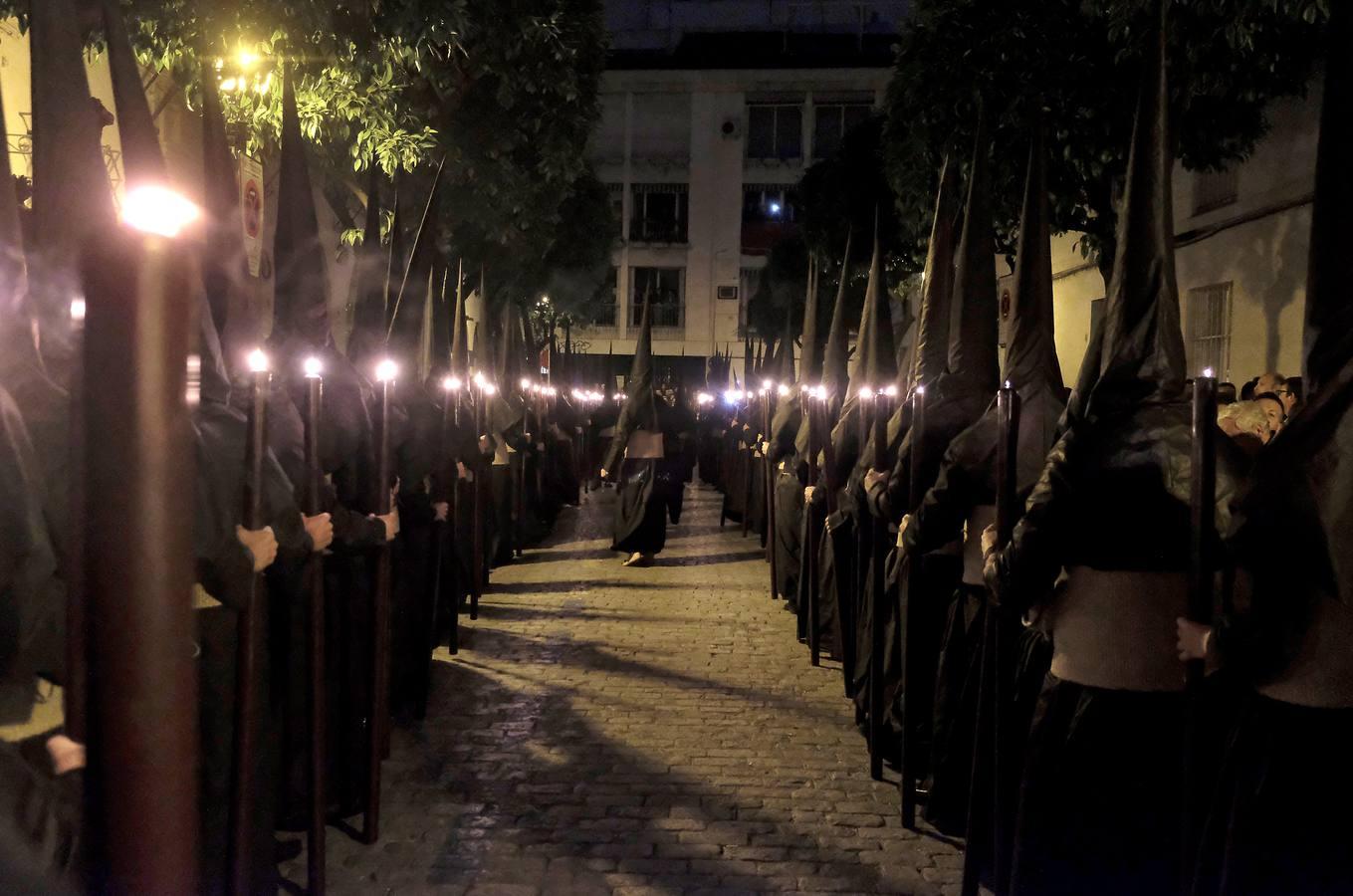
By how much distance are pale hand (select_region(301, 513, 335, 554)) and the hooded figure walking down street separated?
9159mm

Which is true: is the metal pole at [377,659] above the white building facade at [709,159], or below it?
below

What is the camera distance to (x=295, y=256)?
508 centimetres

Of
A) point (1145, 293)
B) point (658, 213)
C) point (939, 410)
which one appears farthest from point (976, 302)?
point (658, 213)

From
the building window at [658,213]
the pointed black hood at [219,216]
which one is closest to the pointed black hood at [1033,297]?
the pointed black hood at [219,216]

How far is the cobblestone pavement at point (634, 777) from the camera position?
15.9 ft

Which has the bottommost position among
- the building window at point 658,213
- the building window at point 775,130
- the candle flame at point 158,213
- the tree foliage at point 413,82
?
the candle flame at point 158,213

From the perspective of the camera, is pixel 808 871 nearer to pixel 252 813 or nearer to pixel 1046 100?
pixel 252 813

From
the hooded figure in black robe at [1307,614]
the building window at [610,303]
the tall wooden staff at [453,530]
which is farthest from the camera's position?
the building window at [610,303]

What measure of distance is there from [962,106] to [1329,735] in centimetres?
870

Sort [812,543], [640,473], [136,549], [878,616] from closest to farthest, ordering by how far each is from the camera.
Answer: [136,549] → [878,616] → [812,543] → [640,473]

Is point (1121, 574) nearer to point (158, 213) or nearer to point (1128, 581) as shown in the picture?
point (1128, 581)

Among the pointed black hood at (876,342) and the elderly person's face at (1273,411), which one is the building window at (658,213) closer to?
the pointed black hood at (876,342)

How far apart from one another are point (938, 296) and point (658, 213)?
45788 millimetres

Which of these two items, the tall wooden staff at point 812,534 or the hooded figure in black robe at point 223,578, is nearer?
the hooded figure in black robe at point 223,578
